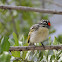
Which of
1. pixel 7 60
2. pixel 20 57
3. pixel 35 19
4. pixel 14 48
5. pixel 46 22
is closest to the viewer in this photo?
pixel 7 60

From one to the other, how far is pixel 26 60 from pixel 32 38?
22cm

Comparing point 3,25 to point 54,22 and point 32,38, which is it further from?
Result: point 54,22

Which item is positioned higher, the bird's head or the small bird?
the bird's head

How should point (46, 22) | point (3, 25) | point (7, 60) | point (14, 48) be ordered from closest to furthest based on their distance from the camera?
point (7, 60)
point (14, 48)
point (46, 22)
point (3, 25)

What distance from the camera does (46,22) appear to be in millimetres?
986

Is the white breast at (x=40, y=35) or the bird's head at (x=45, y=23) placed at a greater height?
the bird's head at (x=45, y=23)

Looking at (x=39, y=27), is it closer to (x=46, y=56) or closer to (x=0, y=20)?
(x=46, y=56)

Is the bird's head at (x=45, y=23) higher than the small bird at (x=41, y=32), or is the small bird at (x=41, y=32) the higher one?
the bird's head at (x=45, y=23)

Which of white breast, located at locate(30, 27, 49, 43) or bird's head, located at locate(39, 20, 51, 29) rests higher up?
bird's head, located at locate(39, 20, 51, 29)

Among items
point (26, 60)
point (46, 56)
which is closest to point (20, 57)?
point (26, 60)

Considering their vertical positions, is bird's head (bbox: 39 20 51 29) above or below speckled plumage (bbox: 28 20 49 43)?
above

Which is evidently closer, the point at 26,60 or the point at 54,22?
the point at 26,60

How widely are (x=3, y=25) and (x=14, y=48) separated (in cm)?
134

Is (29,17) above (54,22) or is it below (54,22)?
above
